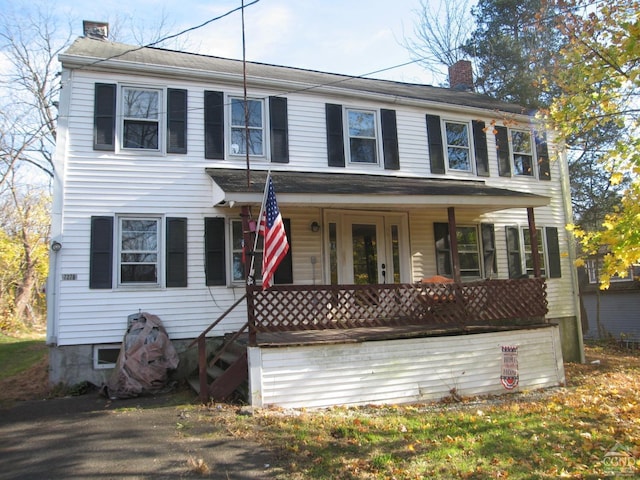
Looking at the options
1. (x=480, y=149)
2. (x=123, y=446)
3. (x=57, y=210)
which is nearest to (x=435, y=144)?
(x=480, y=149)

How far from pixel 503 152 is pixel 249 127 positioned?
295 inches

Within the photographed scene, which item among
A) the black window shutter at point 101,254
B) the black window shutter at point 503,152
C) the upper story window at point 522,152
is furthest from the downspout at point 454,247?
the black window shutter at point 101,254

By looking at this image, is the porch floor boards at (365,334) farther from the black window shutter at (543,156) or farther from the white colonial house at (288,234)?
the black window shutter at (543,156)

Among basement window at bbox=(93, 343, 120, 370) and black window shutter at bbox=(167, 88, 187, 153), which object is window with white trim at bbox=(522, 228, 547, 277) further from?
basement window at bbox=(93, 343, 120, 370)

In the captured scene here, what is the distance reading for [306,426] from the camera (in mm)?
6715

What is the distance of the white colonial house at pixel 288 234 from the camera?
8.77 metres

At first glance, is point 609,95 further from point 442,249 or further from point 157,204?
point 157,204

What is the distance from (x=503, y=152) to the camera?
554 inches

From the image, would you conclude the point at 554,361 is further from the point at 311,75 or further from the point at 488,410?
the point at 311,75

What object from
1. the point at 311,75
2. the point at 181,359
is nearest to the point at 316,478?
the point at 181,359

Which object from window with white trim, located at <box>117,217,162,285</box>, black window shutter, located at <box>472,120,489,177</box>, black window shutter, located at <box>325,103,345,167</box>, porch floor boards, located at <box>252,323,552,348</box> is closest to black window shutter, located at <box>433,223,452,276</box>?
black window shutter, located at <box>472,120,489,177</box>

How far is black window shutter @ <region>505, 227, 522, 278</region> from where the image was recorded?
13.6 meters

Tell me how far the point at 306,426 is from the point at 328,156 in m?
6.90

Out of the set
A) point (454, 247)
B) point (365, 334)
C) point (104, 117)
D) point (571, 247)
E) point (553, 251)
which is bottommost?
point (365, 334)
